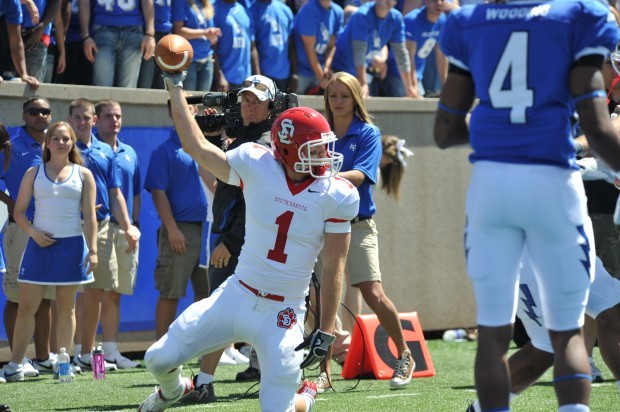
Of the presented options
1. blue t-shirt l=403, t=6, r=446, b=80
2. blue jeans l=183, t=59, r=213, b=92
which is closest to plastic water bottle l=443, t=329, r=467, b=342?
blue t-shirt l=403, t=6, r=446, b=80

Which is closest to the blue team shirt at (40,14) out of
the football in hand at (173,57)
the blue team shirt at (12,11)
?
the blue team shirt at (12,11)

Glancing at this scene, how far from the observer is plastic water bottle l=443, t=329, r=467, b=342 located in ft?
37.0

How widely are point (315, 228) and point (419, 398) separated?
2.13 metres

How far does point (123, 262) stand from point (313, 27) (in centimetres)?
373

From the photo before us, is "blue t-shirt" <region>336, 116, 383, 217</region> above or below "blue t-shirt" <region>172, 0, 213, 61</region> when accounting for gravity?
below

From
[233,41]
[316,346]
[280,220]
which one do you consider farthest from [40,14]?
[316,346]

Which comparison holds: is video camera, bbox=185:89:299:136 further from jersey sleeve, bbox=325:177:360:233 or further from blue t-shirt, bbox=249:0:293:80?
blue t-shirt, bbox=249:0:293:80

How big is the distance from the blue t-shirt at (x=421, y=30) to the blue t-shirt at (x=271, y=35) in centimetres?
175

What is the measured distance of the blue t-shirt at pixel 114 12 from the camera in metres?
9.88

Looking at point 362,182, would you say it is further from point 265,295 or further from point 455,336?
point 455,336

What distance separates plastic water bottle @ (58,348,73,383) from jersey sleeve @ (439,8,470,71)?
177 inches

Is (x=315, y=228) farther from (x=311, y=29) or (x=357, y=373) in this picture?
(x=311, y=29)

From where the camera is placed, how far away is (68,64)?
1022cm

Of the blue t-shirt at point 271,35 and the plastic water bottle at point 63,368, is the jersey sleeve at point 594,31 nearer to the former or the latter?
the plastic water bottle at point 63,368
